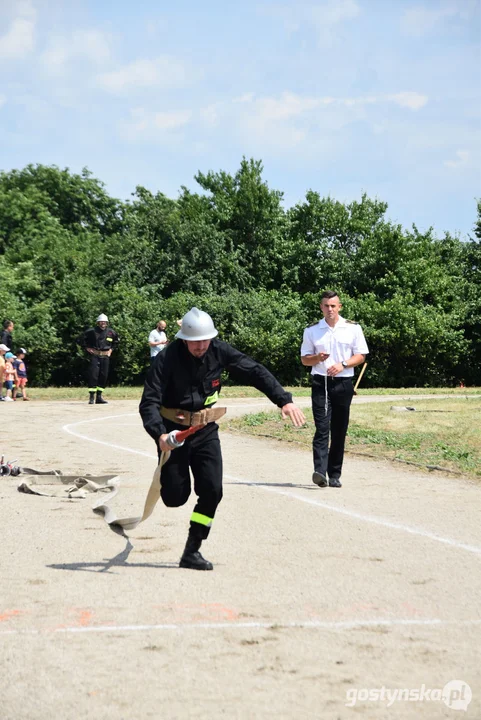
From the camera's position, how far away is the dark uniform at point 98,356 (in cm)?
2422

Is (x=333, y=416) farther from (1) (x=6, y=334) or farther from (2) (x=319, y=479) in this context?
(1) (x=6, y=334)

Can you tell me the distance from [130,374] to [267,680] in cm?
3246

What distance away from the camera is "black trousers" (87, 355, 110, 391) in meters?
24.2

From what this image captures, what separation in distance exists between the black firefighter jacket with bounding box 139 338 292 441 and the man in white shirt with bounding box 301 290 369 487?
4016mm

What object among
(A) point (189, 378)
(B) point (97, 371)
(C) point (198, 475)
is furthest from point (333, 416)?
(B) point (97, 371)

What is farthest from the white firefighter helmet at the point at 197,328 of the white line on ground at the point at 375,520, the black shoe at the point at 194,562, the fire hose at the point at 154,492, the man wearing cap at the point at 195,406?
the white line on ground at the point at 375,520

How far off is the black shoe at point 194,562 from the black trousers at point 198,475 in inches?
6.6

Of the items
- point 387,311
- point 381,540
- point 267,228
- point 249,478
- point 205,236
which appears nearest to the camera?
point 381,540

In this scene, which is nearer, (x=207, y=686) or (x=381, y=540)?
(x=207, y=686)

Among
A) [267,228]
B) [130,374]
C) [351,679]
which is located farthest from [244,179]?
[351,679]

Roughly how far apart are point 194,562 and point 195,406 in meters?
1.07

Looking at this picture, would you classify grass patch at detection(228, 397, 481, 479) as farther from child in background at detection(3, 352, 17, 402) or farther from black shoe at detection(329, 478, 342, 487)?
child in background at detection(3, 352, 17, 402)

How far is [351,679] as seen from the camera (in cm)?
447

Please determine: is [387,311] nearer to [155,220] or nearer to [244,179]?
[155,220]
